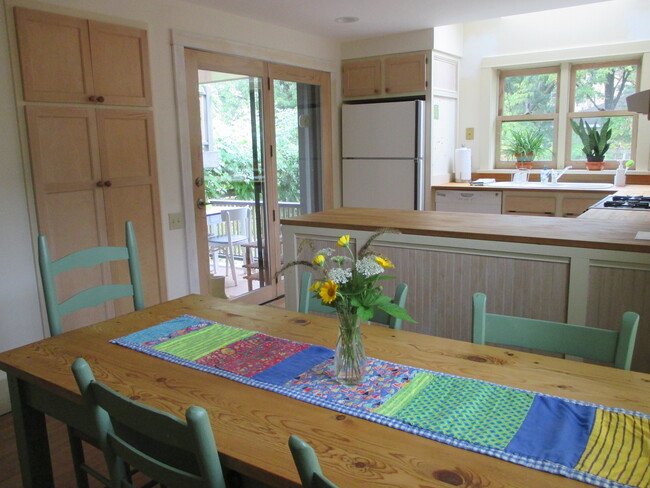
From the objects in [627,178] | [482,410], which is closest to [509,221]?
[482,410]

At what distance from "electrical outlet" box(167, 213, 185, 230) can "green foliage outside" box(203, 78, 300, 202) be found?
0.33 m

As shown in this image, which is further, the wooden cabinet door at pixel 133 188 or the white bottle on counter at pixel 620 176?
the white bottle on counter at pixel 620 176

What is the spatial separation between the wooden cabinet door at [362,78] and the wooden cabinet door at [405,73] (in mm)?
85

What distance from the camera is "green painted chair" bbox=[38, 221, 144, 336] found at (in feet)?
6.31

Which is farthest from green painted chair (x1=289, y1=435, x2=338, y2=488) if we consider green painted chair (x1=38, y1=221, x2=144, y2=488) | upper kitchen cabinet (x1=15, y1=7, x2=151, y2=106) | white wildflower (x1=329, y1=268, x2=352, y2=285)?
upper kitchen cabinet (x1=15, y1=7, x2=151, y2=106)

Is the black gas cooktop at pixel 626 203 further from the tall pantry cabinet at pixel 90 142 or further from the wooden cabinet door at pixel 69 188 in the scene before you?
the wooden cabinet door at pixel 69 188

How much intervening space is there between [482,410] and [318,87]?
4.14m

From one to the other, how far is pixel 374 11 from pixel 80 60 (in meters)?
2.09

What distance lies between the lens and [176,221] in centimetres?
358

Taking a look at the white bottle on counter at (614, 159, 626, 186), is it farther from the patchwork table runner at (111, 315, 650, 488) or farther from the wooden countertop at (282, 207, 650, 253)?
the patchwork table runner at (111, 315, 650, 488)

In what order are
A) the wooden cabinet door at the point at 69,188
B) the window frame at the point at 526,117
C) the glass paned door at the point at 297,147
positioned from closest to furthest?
the wooden cabinet door at the point at 69,188, the glass paned door at the point at 297,147, the window frame at the point at 526,117

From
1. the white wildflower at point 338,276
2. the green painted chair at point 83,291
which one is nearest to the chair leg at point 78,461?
the green painted chair at point 83,291

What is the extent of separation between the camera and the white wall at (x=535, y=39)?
472cm

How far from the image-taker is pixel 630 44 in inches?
185
